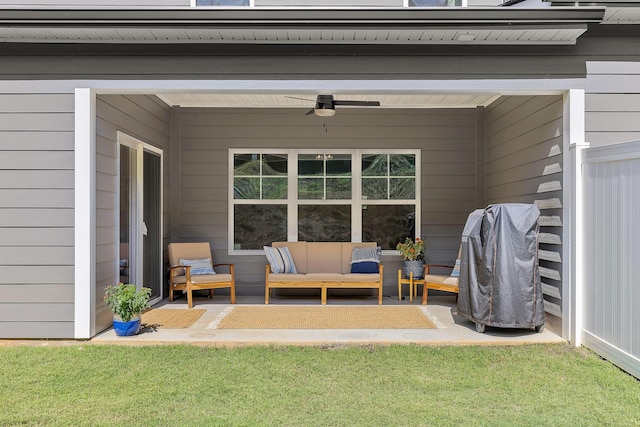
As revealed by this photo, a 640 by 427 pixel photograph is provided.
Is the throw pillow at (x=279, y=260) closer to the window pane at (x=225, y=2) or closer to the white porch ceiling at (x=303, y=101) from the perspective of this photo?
the white porch ceiling at (x=303, y=101)

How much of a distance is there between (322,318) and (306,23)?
9.98 feet

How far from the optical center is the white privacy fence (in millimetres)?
3488

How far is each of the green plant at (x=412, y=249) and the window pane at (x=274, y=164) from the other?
2.05 metres

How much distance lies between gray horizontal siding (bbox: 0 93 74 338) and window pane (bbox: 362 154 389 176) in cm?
407

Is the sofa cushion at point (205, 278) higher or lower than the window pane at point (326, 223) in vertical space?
lower

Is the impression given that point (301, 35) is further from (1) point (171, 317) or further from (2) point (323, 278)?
(1) point (171, 317)

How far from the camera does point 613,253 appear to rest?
148 inches

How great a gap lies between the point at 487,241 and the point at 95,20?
13.1 ft

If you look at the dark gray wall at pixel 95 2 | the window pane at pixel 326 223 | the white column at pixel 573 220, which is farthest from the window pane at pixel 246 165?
the white column at pixel 573 220

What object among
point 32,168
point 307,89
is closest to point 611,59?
point 307,89

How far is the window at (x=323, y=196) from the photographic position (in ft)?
23.4

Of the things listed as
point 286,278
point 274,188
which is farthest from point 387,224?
point 286,278

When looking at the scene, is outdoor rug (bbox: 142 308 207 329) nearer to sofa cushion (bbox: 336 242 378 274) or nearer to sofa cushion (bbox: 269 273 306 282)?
sofa cushion (bbox: 269 273 306 282)

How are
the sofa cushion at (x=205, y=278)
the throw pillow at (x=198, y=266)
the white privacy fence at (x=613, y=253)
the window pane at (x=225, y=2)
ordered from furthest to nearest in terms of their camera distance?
the throw pillow at (x=198, y=266) < the sofa cushion at (x=205, y=278) < the window pane at (x=225, y=2) < the white privacy fence at (x=613, y=253)
